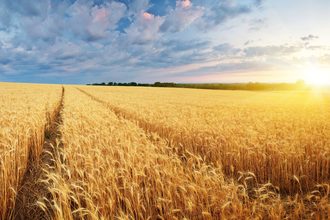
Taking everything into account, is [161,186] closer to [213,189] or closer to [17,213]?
[213,189]

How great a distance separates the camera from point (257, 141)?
7.11 meters

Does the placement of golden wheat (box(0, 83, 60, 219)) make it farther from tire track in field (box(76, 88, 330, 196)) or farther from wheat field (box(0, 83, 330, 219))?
tire track in field (box(76, 88, 330, 196))

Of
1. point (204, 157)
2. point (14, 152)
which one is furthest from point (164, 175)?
point (14, 152)

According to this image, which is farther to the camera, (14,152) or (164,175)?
(14,152)

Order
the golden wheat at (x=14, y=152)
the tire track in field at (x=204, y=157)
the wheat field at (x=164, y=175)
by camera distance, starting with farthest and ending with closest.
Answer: the tire track in field at (x=204, y=157), the golden wheat at (x=14, y=152), the wheat field at (x=164, y=175)

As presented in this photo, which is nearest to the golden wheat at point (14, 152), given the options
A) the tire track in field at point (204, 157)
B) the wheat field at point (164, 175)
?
the wheat field at point (164, 175)

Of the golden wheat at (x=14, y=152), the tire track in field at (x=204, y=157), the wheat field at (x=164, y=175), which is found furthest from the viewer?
the tire track in field at (x=204, y=157)

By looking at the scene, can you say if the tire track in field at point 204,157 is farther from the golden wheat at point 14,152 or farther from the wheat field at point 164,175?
the golden wheat at point 14,152

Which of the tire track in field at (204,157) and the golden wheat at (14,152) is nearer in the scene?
the golden wheat at (14,152)

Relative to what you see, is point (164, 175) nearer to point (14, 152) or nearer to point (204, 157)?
point (204, 157)

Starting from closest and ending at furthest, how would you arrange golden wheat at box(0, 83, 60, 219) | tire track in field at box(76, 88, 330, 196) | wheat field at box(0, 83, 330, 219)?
1. wheat field at box(0, 83, 330, 219)
2. golden wheat at box(0, 83, 60, 219)
3. tire track in field at box(76, 88, 330, 196)

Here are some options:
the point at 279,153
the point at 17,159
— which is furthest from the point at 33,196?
the point at 279,153

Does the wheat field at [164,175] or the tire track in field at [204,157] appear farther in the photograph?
the tire track in field at [204,157]

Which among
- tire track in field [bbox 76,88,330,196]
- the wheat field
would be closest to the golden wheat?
the wheat field
